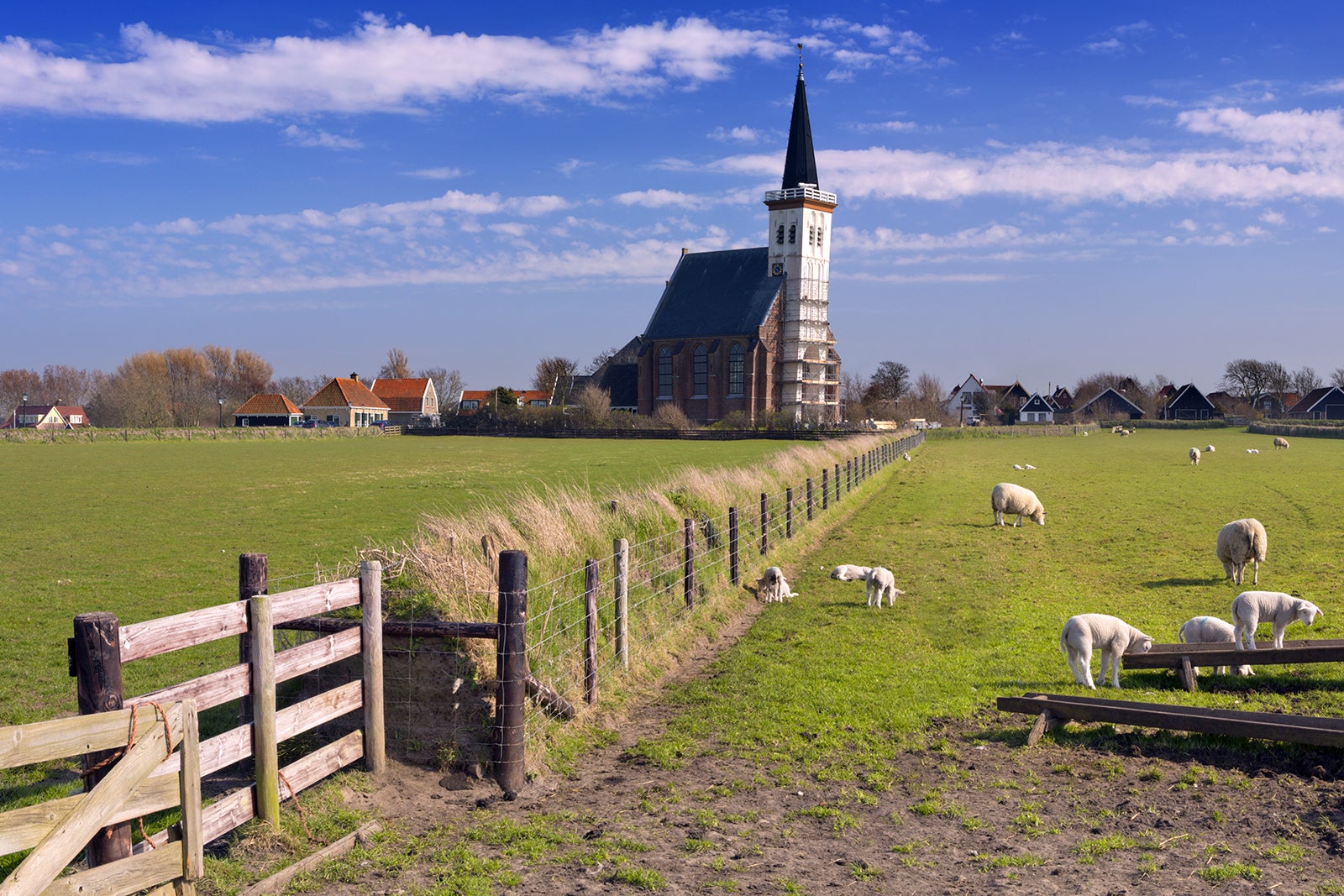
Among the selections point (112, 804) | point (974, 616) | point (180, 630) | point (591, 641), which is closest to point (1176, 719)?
point (591, 641)

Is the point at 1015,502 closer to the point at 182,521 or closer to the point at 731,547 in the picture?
the point at 731,547

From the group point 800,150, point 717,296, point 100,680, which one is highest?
point 800,150

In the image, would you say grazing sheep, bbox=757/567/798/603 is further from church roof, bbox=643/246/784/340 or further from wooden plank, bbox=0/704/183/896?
church roof, bbox=643/246/784/340

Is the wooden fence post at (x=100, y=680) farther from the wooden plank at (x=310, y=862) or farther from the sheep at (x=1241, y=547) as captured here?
the sheep at (x=1241, y=547)

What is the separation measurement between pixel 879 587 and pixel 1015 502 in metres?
10.4

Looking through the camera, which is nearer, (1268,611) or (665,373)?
(1268,611)

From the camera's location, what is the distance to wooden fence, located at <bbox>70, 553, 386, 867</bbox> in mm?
4621

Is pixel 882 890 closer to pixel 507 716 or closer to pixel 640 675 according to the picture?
pixel 507 716

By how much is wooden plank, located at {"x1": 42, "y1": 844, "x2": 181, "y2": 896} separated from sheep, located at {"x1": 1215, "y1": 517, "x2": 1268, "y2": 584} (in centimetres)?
1467

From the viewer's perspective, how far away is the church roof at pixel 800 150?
344 ft

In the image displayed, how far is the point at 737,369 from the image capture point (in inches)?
4129

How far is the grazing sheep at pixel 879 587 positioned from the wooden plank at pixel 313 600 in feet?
27.6

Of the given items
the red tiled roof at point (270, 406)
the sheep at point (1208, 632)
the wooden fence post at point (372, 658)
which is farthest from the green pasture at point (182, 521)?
the red tiled roof at point (270, 406)

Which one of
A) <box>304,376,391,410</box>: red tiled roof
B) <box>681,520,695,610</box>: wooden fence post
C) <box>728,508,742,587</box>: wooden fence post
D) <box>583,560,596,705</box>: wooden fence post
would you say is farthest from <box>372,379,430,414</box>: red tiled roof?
<box>583,560,596,705</box>: wooden fence post
